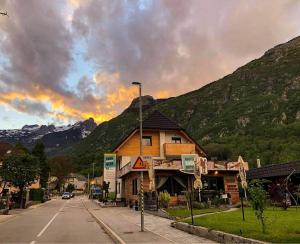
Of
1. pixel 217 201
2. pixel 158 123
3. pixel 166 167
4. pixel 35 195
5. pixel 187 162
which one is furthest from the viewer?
pixel 35 195

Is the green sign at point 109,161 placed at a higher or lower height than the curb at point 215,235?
higher

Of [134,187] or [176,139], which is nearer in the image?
[134,187]

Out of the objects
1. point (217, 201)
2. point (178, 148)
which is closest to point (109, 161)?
point (178, 148)

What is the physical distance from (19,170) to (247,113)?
88.1m

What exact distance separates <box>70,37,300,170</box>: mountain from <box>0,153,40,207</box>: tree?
49022 mm

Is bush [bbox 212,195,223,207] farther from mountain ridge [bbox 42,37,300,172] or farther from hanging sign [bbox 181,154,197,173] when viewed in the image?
mountain ridge [bbox 42,37,300,172]

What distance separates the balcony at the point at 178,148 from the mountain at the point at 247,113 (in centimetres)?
3318

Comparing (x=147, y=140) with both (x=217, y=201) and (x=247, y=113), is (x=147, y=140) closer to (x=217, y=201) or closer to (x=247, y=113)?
(x=217, y=201)

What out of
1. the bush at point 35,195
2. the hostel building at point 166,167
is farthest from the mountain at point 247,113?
the bush at point 35,195

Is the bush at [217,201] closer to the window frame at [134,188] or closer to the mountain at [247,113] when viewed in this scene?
the window frame at [134,188]

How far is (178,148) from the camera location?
4450 cm

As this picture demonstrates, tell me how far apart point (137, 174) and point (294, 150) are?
4928 cm

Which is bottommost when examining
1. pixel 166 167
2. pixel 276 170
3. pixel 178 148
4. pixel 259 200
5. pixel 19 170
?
pixel 259 200

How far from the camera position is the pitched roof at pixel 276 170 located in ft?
110
